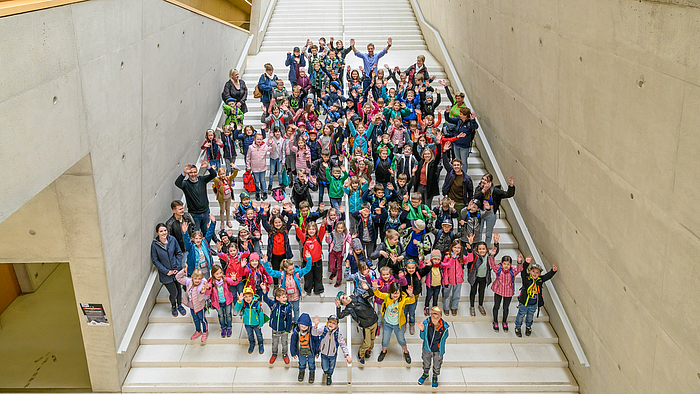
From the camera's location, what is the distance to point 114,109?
7.87 m

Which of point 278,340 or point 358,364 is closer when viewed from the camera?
point 278,340

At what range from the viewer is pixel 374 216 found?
32.0 ft

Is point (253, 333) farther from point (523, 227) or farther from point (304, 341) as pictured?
point (523, 227)

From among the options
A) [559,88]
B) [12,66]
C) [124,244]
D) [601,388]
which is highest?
[12,66]

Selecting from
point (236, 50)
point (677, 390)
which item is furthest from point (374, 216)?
point (236, 50)

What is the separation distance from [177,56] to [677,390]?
9.33 metres

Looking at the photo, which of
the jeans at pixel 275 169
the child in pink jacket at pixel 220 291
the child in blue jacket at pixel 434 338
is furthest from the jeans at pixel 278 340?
the jeans at pixel 275 169

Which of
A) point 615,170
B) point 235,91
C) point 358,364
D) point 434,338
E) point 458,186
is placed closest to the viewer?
point 615,170

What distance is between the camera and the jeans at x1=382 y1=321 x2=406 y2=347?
866 centimetres

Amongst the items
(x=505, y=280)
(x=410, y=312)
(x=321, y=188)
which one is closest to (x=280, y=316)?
(x=410, y=312)

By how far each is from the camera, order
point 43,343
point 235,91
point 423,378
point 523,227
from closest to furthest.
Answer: point 423,378, point 43,343, point 523,227, point 235,91

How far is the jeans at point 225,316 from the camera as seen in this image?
29.6 feet

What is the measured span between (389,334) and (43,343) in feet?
20.2

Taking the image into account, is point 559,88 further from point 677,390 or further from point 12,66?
point 12,66
